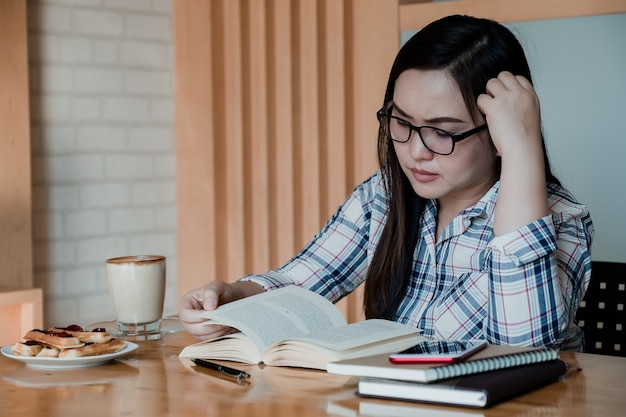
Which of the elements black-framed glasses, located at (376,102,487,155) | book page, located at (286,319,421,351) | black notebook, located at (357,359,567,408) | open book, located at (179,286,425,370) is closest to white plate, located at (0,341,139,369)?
open book, located at (179,286,425,370)

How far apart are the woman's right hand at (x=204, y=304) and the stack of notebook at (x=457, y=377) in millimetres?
412

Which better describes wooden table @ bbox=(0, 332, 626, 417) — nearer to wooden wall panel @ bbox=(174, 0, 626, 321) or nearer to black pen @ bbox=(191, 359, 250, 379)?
black pen @ bbox=(191, 359, 250, 379)

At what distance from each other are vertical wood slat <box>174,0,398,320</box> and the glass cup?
5.47 feet

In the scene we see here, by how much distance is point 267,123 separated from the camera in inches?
141

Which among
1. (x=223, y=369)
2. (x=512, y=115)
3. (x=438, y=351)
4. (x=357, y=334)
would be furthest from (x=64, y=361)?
(x=512, y=115)

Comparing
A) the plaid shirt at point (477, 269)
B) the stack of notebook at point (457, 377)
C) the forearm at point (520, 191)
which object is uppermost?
the forearm at point (520, 191)

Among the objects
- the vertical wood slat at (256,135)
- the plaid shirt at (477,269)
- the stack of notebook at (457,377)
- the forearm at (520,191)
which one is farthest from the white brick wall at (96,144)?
the stack of notebook at (457,377)

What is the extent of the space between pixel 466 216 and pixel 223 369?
0.68 metres

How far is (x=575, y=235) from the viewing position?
1820 mm

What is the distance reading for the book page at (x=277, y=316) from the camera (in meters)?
1.58

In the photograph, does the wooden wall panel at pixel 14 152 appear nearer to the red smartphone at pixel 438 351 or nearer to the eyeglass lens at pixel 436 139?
the eyeglass lens at pixel 436 139

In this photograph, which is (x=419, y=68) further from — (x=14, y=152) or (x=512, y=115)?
(x=14, y=152)

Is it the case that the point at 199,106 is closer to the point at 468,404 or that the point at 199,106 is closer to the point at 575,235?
the point at 575,235

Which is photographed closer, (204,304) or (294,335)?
(294,335)
